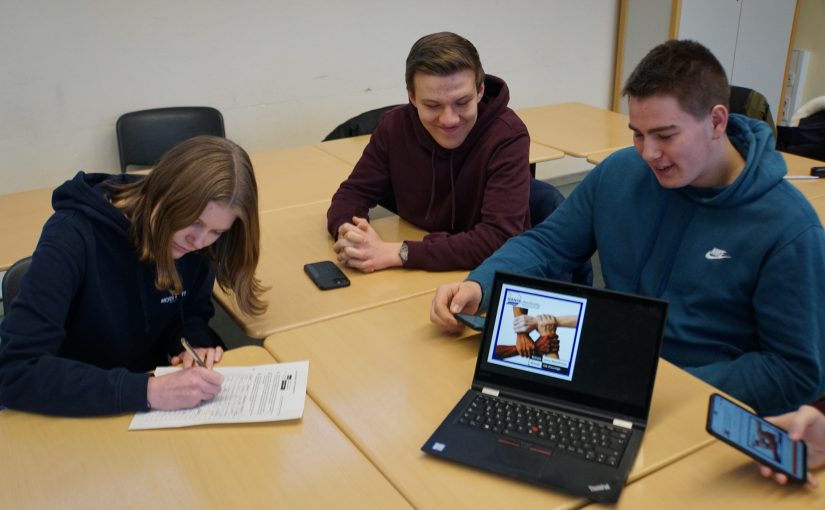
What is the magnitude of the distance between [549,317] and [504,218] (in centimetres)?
77

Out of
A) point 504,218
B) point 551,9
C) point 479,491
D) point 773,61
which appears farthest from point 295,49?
point 773,61

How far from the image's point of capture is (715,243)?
5.04ft

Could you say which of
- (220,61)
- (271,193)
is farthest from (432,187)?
(220,61)

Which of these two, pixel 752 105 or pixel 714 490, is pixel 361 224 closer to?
pixel 714 490

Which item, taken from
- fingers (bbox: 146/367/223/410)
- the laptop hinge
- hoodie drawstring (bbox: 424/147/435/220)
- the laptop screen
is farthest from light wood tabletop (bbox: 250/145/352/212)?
the laptop hinge

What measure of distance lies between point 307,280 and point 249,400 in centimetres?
61

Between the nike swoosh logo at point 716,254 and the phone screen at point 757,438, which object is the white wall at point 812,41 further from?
the phone screen at point 757,438

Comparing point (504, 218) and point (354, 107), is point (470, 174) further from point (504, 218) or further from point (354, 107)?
point (354, 107)

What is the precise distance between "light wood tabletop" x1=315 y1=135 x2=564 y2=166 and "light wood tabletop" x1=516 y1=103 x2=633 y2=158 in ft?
0.20

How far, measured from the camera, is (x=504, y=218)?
206 centimetres

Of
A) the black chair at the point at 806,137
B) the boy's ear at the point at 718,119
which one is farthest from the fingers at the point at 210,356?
the black chair at the point at 806,137

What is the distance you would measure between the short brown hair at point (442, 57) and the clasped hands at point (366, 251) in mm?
482

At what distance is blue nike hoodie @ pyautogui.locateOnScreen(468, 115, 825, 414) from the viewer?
1396mm

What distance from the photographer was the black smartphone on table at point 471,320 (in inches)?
59.8
